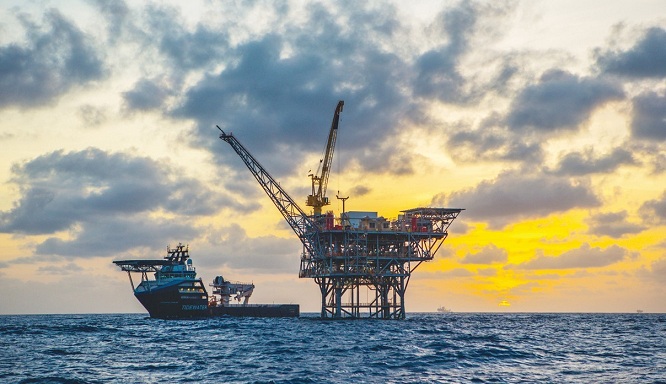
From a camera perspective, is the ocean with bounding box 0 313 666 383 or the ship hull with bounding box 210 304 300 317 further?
the ship hull with bounding box 210 304 300 317

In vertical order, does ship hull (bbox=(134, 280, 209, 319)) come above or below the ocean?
above

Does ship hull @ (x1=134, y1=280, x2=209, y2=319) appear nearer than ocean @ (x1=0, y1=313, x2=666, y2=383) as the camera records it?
No

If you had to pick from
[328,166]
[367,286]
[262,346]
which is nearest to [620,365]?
[262,346]

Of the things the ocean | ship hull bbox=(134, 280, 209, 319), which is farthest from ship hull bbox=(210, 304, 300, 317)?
the ocean

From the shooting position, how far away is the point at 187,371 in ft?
137

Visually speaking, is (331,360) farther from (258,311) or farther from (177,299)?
(258,311)

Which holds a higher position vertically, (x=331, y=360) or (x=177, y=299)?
(x=177, y=299)

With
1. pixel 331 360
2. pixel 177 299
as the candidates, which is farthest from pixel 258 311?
pixel 331 360

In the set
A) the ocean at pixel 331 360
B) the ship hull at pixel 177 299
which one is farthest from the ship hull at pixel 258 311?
the ocean at pixel 331 360

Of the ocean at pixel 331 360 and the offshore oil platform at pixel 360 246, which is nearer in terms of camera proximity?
the ocean at pixel 331 360

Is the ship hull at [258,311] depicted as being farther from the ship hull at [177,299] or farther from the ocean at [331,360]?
the ocean at [331,360]

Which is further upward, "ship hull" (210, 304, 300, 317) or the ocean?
"ship hull" (210, 304, 300, 317)

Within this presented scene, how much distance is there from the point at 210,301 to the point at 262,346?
91.2 m

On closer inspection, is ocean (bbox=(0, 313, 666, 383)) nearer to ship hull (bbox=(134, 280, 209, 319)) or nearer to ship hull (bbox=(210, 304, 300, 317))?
ship hull (bbox=(134, 280, 209, 319))
